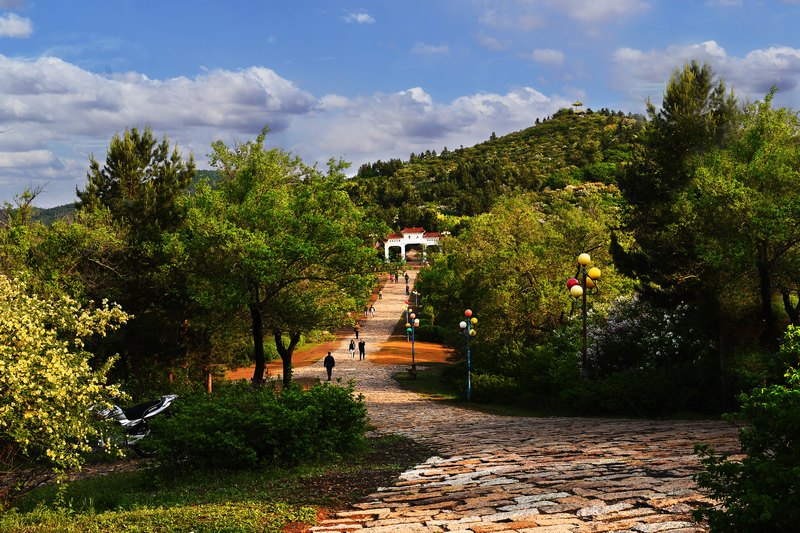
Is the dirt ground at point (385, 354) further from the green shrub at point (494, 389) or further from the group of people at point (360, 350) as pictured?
the green shrub at point (494, 389)

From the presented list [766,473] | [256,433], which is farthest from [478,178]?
[766,473]

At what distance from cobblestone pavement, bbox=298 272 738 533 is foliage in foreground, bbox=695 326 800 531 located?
1123 millimetres

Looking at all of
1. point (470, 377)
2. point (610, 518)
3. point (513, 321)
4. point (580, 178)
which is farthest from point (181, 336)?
point (580, 178)

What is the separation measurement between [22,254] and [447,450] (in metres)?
18.2

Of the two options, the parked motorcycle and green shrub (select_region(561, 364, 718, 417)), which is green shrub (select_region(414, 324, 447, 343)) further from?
the parked motorcycle

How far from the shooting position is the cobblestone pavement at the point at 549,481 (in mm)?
7098

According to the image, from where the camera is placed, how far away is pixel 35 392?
29.2ft

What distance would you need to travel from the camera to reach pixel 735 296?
18109 millimetres

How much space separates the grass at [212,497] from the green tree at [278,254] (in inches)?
315

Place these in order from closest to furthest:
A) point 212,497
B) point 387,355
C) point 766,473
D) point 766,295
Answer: point 766,473
point 212,497
point 766,295
point 387,355

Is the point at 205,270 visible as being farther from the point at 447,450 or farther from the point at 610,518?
the point at 610,518

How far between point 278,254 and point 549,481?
12.9m

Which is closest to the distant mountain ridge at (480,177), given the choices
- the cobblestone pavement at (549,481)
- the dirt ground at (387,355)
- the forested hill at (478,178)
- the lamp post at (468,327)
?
the forested hill at (478,178)

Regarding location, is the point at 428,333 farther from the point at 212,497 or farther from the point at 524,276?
the point at 212,497
